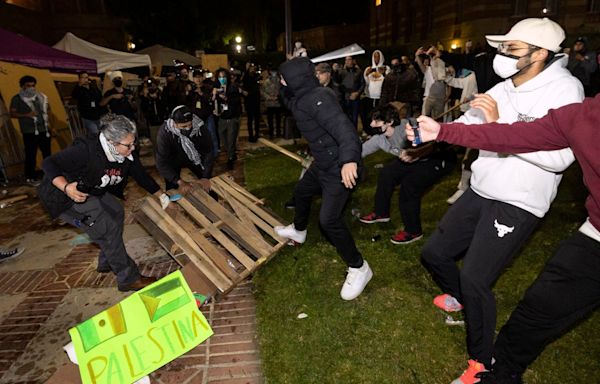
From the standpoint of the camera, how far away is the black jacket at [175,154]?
4.98 m

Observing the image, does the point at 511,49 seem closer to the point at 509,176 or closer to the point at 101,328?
the point at 509,176

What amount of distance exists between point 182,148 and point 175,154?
0.53 feet

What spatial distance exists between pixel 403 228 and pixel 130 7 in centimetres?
3764

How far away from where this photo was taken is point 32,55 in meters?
8.34

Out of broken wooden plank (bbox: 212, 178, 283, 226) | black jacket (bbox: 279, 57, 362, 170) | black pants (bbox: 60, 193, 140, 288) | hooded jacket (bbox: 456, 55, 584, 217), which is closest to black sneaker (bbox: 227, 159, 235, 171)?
broken wooden plank (bbox: 212, 178, 283, 226)

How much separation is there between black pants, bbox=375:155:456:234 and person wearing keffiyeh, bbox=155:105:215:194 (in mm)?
2590

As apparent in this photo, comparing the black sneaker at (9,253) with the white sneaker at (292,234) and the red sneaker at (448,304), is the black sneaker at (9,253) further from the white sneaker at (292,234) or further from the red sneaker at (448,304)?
the red sneaker at (448,304)

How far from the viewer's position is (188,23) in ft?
122

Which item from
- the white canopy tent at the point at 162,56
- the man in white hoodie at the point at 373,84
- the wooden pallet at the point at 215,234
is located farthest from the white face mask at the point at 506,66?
the white canopy tent at the point at 162,56

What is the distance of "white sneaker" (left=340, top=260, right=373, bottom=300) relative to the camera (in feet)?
12.2

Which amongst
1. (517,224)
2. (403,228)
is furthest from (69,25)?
(517,224)

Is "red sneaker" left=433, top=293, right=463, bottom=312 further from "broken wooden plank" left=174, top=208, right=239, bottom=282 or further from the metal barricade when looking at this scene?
the metal barricade

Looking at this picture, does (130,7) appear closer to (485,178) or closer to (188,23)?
(188,23)

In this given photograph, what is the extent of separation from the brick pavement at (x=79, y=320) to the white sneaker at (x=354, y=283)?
98 cm
